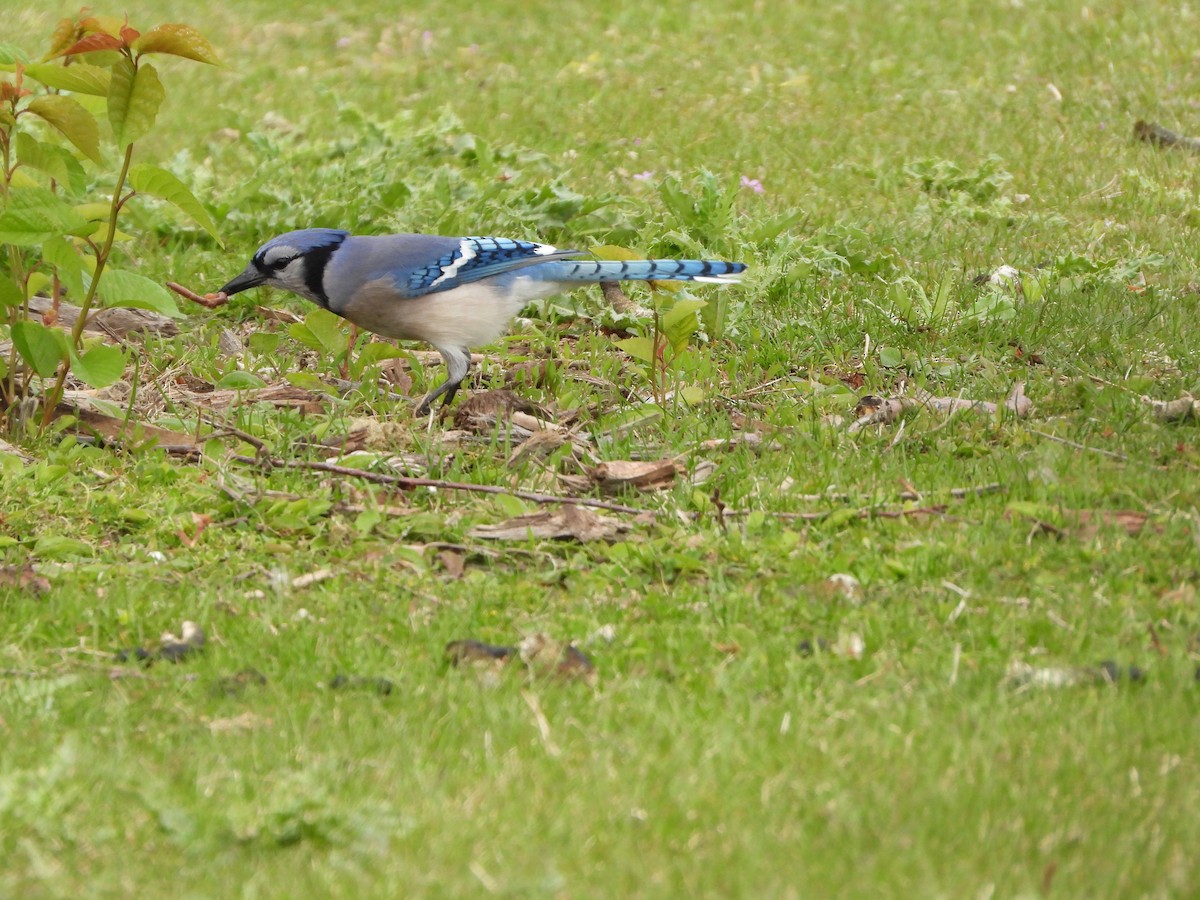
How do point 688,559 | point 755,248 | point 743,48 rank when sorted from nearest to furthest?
1. point 688,559
2. point 755,248
3. point 743,48

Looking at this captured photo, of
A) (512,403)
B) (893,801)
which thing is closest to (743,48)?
(512,403)

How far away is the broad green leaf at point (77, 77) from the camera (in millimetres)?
5051

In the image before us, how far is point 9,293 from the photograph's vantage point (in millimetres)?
5379

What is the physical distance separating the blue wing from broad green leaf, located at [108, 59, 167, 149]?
60.1 inches

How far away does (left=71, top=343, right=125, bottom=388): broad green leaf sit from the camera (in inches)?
209

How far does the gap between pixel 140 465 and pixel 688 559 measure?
2.11 meters

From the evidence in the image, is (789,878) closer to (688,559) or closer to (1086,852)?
(1086,852)

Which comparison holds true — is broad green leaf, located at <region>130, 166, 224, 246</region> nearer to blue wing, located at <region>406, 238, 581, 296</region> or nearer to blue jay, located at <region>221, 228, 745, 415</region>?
blue jay, located at <region>221, 228, 745, 415</region>

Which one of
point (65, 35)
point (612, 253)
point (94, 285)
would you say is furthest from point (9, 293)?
point (612, 253)

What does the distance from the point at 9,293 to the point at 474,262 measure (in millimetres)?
1988

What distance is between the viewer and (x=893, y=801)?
343cm

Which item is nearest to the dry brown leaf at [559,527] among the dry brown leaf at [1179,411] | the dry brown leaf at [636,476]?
the dry brown leaf at [636,476]

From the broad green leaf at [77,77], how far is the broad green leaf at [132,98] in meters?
0.05

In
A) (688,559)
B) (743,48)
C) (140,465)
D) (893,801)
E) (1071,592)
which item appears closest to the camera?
(893,801)
